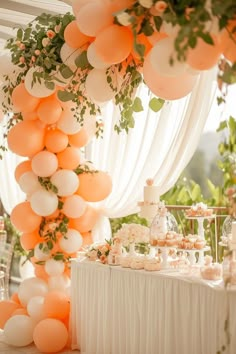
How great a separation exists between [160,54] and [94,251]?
7.07 ft

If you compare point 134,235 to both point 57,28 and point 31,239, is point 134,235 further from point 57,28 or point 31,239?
point 57,28

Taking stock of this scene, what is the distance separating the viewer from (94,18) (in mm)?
3406

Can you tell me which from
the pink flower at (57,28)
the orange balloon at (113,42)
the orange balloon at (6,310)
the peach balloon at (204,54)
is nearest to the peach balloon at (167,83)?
the orange balloon at (113,42)

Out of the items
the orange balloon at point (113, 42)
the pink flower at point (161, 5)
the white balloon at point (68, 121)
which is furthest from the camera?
the white balloon at point (68, 121)

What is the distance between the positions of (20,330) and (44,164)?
1338 mm

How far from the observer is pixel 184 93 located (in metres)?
3.48

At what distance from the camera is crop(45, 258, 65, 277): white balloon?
16.1 feet

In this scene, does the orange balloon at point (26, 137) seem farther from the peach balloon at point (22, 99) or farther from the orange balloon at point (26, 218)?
the orange balloon at point (26, 218)

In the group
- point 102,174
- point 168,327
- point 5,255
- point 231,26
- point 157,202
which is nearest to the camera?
point 231,26

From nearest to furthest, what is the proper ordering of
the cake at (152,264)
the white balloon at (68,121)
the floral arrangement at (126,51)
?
the floral arrangement at (126,51) < the cake at (152,264) < the white balloon at (68,121)

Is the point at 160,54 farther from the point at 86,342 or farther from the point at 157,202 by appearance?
the point at 86,342

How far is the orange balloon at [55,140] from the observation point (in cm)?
481

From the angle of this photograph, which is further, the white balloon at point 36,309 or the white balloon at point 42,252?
the white balloon at point 42,252

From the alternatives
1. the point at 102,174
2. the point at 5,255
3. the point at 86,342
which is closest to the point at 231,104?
the point at 102,174
